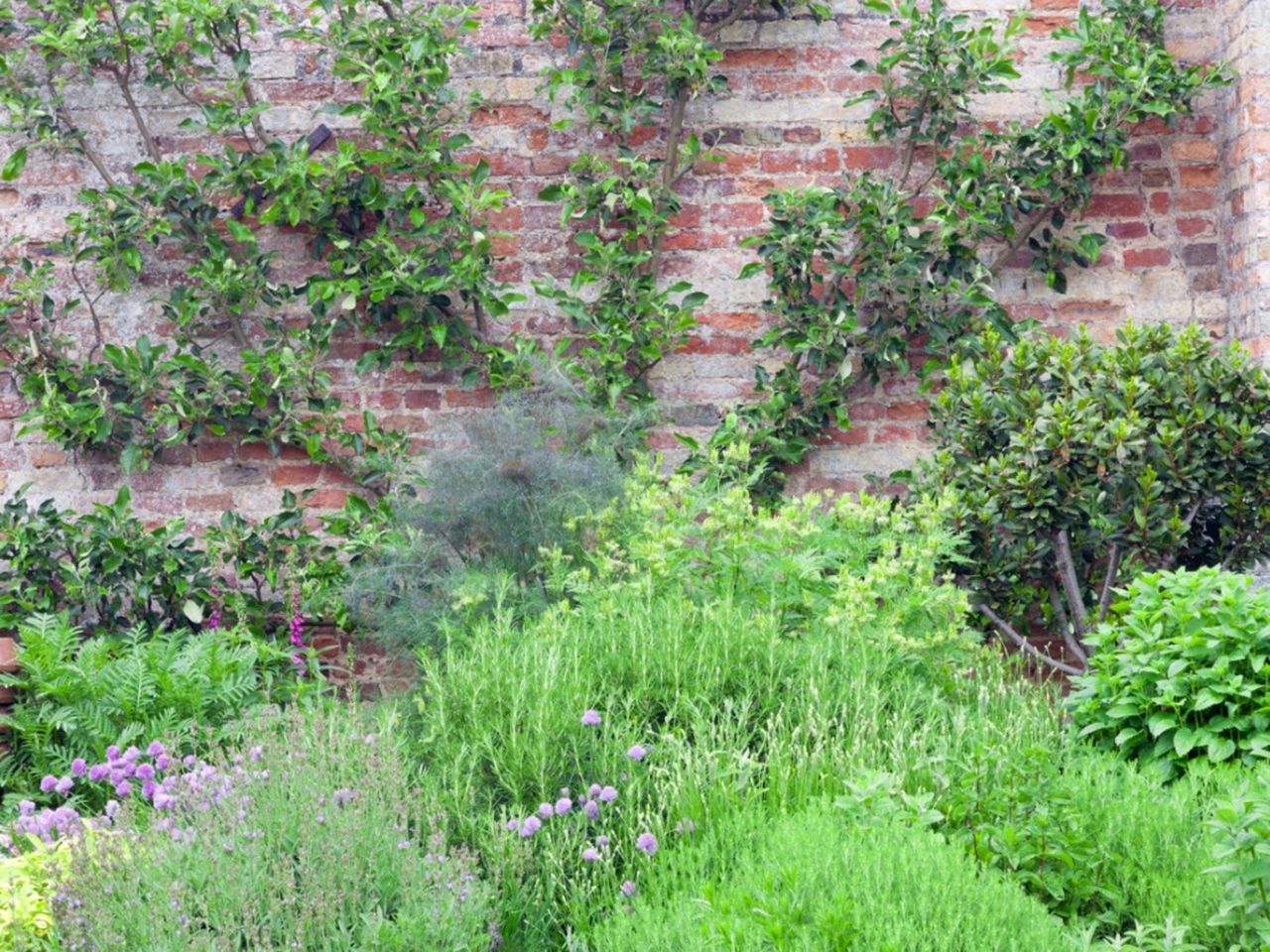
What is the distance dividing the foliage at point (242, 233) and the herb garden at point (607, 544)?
0.02 m

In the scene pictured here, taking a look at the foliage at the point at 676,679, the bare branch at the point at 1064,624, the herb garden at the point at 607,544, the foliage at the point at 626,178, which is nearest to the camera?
the herb garden at the point at 607,544

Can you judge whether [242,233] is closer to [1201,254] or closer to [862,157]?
[862,157]

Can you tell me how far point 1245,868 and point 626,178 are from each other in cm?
358

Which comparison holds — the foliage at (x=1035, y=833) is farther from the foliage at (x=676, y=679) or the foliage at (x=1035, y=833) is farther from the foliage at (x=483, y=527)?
the foliage at (x=483, y=527)

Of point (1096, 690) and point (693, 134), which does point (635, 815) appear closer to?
point (1096, 690)

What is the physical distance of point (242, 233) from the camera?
545 centimetres

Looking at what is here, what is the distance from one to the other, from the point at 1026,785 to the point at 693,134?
124 inches

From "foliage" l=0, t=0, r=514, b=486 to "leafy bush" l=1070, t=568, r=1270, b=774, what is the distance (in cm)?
262

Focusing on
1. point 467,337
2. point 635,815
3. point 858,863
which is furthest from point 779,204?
point 858,863

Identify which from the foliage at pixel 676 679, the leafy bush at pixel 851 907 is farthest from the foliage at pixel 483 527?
the leafy bush at pixel 851 907

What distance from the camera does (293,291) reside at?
5.56 meters

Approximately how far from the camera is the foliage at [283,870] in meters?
2.61

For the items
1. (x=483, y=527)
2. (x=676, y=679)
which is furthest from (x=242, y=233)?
(x=676, y=679)

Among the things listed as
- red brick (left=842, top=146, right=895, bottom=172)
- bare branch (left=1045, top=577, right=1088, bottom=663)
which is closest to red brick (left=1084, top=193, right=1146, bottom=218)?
red brick (left=842, top=146, right=895, bottom=172)
